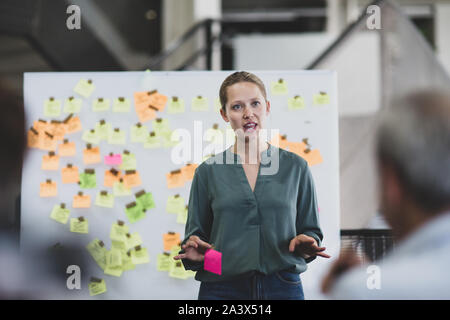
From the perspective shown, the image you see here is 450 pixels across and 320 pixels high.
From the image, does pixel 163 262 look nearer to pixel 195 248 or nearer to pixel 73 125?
pixel 195 248

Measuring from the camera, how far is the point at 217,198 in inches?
60.1

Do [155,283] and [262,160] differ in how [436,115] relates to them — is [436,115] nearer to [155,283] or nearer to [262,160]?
[262,160]

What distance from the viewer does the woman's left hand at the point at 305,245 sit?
1510mm

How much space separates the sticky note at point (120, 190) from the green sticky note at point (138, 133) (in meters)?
0.18

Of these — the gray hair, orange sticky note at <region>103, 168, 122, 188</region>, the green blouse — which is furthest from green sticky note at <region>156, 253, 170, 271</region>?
the gray hair

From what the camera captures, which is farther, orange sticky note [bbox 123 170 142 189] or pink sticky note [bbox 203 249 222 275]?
orange sticky note [bbox 123 170 142 189]

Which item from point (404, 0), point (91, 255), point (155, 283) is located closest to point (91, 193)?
point (91, 255)

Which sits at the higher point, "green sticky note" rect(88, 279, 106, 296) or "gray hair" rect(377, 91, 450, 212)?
"gray hair" rect(377, 91, 450, 212)

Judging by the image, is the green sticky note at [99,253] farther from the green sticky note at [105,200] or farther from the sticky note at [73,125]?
the sticky note at [73,125]

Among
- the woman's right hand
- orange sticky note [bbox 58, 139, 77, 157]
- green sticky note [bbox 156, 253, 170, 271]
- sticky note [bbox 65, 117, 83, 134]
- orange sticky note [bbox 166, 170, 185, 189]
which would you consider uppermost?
sticky note [bbox 65, 117, 83, 134]

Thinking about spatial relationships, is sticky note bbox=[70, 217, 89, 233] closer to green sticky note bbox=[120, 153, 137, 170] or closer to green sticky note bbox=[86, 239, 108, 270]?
green sticky note bbox=[86, 239, 108, 270]

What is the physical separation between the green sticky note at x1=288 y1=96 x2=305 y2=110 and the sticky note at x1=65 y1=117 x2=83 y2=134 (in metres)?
0.83

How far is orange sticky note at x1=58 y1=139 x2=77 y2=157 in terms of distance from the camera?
166cm

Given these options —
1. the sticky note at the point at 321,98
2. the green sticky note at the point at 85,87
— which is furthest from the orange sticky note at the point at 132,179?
the sticky note at the point at 321,98
